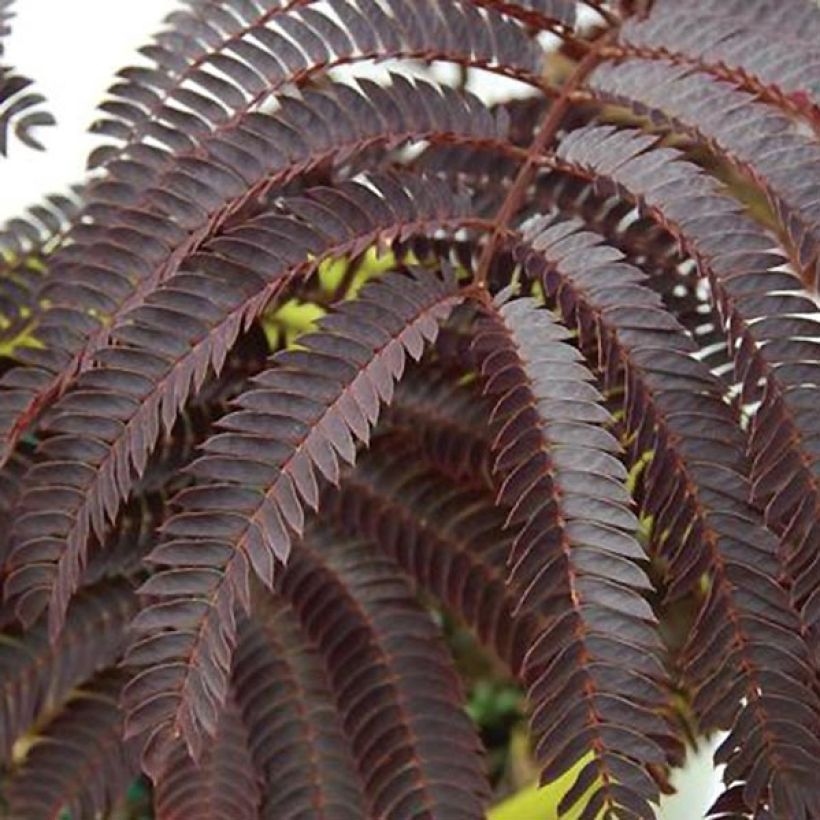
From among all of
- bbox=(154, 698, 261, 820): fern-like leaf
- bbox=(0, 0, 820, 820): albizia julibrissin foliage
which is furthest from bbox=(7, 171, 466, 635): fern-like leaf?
bbox=(154, 698, 261, 820): fern-like leaf

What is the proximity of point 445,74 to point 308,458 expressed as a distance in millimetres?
1627

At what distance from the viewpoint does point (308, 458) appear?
669 millimetres

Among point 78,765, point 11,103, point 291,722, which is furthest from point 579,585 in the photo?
point 11,103

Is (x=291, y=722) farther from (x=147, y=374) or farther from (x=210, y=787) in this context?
(x=147, y=374)

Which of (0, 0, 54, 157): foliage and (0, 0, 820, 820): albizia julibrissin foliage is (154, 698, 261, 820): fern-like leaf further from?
(0, 0, 54, 157): foliage

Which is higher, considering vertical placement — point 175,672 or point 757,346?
point 757,346

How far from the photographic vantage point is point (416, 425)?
944 millimetres

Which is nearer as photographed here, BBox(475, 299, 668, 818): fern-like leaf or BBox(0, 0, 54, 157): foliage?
BBox(475, 299, 668, 818): fern-like leaf

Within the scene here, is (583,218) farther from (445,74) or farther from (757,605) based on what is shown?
(445,74)

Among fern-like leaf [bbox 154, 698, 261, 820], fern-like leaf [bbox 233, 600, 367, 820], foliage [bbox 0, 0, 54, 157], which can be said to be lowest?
fern-like leaf [bbox 154, 698, 261, 820]

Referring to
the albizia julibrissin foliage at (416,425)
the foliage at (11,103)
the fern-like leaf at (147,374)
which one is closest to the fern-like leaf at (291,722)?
the albizia julibrissin foliage at (416,425)

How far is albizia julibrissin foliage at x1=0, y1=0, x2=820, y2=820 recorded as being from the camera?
66 cm

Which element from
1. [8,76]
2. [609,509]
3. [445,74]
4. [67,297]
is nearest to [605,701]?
[609,509]

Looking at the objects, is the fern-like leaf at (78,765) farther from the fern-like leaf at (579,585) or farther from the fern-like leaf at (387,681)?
the fern-like leaf at (579,585)
